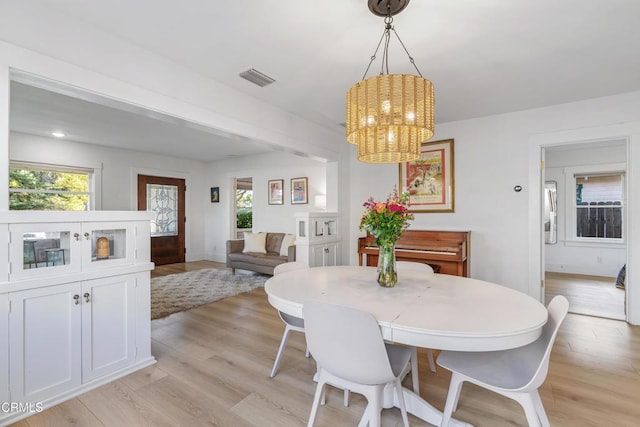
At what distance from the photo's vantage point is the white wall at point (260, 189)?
227 inches

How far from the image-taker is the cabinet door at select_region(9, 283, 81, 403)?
1.75 metres

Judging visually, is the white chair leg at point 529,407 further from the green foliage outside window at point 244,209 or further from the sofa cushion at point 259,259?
the green foliage outside window at point 244,209

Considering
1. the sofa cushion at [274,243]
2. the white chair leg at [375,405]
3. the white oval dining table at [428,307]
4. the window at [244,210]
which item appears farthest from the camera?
the window at [244,210]

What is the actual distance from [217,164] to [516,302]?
6709 mm

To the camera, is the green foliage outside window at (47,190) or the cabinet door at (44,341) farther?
the green foliage outside window at (47,190)

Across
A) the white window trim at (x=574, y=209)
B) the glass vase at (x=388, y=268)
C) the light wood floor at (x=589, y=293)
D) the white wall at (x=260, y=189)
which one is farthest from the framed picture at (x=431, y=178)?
the white window trim at (x=574, y=209)

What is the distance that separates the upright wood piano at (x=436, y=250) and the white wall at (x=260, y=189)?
1997 mm

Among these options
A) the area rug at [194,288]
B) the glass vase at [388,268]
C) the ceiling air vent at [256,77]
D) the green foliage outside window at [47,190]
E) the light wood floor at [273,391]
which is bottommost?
the light wood floor at [273,391]

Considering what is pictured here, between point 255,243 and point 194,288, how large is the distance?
4.45ft

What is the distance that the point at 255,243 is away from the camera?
5.57m

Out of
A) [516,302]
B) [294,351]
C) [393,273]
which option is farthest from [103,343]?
[516,302]

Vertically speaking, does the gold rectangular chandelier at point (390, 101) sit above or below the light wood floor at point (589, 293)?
above

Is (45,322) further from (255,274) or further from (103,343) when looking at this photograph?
(255,274)

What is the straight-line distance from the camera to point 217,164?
714 cm
